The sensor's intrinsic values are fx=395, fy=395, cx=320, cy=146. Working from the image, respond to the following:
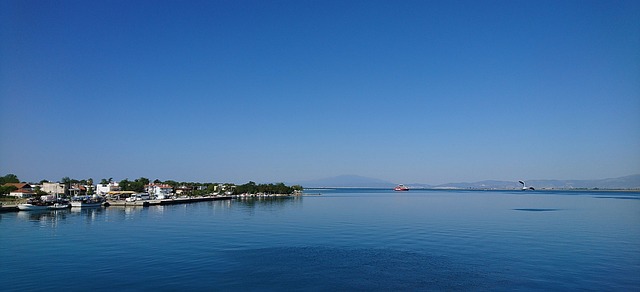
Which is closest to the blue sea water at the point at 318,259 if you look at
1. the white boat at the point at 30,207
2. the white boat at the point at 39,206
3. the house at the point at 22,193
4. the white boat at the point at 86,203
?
the white boat at the point at 30,207

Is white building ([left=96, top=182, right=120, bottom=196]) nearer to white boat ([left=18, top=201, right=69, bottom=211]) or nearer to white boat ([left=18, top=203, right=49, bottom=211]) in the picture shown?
white boat ([left=18, top=201, right=69, bottom=211])

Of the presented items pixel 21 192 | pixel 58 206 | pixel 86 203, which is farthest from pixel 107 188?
pixel 58 206

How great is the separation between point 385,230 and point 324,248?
17.6 metres

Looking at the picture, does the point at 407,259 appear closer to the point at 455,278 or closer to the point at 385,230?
the point at 455,278

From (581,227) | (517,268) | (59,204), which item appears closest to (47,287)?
(517,268)

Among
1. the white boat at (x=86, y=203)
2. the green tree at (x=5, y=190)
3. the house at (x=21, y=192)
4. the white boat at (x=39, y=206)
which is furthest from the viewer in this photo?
the house at (x=21, y=192)

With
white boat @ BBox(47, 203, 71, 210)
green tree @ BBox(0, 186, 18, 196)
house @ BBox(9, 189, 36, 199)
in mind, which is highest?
green tree @ BBox(0, 186, 18, 196)

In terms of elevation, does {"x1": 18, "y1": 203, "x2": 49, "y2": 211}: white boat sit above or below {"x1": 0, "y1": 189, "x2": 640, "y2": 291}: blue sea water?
above

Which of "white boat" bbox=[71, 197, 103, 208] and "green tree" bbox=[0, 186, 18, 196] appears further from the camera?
"green tree" bbox=[0, 186, 18, 196]

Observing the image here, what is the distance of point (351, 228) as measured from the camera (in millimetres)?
57531

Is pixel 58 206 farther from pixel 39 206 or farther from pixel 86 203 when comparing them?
pixel 86 203

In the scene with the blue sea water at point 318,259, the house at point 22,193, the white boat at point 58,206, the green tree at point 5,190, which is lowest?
the blue sea water at point 318,259

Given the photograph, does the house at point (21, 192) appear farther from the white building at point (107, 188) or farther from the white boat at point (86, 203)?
the white boat at point (86, 203)

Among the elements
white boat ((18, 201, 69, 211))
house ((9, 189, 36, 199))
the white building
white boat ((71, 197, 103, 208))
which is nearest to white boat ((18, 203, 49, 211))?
white boat ((18, 201, 69, 211))
